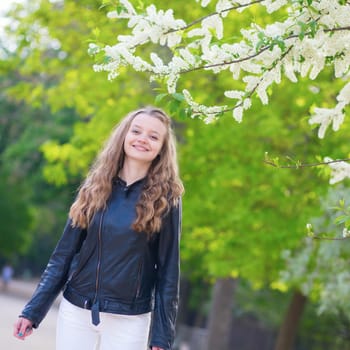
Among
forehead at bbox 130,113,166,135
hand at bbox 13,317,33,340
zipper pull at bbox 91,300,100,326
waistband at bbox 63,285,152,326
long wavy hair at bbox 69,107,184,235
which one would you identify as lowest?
hand at bbox 13,317,33,340

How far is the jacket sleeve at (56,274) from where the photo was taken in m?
4.88

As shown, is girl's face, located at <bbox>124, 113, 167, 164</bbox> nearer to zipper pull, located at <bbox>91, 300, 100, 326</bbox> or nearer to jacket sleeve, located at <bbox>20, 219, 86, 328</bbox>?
jacket sleeve, located at <bbox>20, 219, 86, 328</bbox>

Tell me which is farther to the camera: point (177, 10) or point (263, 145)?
point (263, 145)

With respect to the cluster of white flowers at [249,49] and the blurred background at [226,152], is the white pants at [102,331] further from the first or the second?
the blurred background at [226,152]

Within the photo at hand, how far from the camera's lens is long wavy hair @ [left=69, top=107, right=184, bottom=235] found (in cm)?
477

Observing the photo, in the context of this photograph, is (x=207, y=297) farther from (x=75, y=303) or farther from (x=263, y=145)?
(x=75, y=303)

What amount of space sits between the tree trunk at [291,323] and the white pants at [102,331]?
1458 cm

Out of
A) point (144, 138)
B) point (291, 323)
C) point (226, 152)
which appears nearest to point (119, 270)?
point (144, 138)

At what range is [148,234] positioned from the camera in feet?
15.7

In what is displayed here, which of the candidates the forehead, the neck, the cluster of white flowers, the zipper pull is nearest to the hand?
the zipper pull

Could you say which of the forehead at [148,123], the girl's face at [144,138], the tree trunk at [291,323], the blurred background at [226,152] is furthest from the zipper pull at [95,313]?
the tree trunk at [291,323]

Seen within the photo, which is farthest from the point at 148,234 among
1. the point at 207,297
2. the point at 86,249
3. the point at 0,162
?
the point at 207,297

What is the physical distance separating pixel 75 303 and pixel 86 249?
0.28m

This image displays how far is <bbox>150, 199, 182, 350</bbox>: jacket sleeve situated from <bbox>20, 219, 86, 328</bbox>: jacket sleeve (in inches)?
17.4
